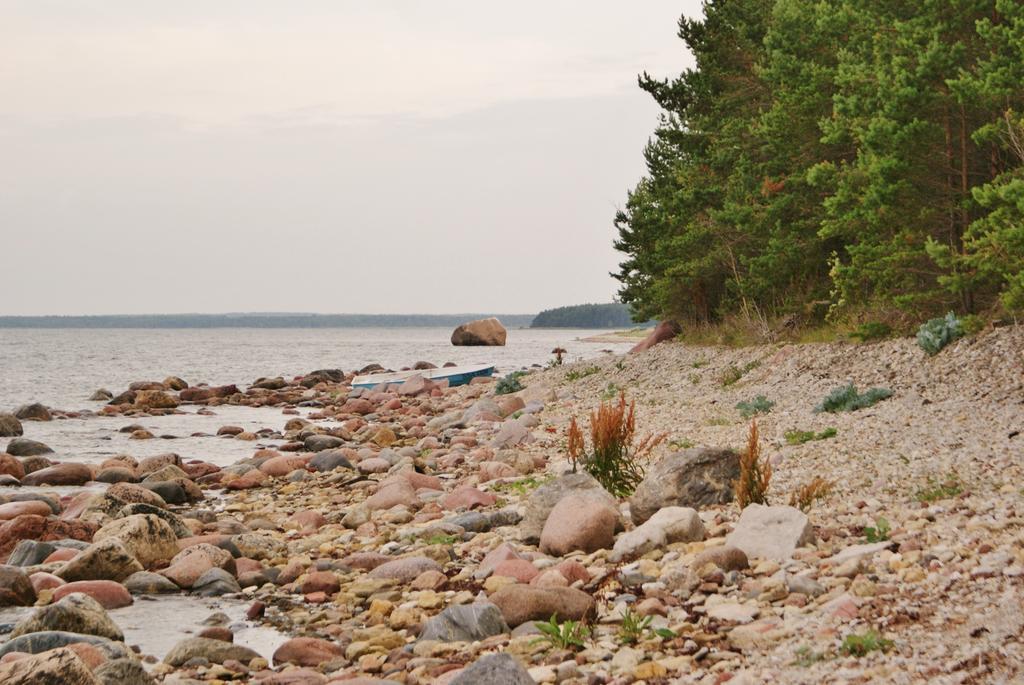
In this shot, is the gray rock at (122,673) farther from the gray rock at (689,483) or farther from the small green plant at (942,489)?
the small green plant at (942,489)

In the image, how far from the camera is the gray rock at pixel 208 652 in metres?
6.63

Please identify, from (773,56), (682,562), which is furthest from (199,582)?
(773,56)

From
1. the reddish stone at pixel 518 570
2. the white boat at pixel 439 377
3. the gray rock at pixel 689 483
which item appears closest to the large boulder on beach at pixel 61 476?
the reddish stone at pixel 518 570

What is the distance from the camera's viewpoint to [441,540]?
388 inches

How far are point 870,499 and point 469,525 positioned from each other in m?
4.25

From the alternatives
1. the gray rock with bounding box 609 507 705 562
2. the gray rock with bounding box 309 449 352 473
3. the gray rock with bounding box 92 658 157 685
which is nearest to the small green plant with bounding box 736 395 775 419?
the gray rock with bounding box 309 449 352 473

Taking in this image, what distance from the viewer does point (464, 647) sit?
20.8ft

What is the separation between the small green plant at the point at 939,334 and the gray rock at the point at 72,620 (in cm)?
1338

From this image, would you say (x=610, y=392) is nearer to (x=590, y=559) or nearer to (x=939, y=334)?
(x=939, y=334)

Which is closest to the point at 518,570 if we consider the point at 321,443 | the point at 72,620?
the point at 72,620

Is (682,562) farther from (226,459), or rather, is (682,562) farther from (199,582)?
(226,459)

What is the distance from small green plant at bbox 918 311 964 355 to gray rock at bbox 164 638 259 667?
42.0 feet

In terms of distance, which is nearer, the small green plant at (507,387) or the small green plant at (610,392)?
the small green plant at (610,392)

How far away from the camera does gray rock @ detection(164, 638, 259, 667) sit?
663cm
